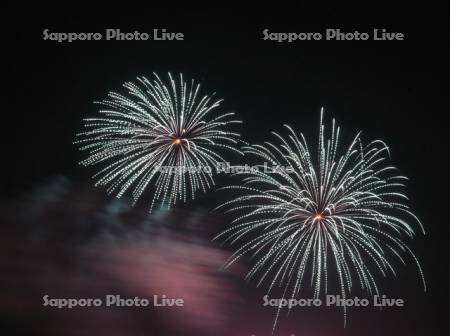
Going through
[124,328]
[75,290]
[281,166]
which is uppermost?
[281,166]

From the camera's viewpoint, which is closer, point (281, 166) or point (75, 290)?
point (281, 166)

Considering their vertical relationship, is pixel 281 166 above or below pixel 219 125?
below

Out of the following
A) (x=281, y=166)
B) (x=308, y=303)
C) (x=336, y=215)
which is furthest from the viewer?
(x=308, y=303)

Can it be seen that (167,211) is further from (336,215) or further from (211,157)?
(336,215)

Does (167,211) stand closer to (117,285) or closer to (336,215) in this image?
(117,285)

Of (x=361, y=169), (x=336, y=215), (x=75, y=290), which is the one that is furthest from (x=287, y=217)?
(x=75, y=290)

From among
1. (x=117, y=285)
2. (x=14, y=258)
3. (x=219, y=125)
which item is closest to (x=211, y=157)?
(x=219, y=125)

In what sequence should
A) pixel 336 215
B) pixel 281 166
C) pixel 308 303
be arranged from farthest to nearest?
1. pixel 308 303
2. pixel 281 166
3. pixel 336 215

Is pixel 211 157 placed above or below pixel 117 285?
above

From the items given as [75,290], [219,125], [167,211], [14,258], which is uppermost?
[219,125]

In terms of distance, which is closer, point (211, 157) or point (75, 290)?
point (211, 157)
